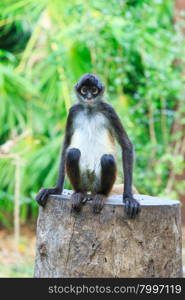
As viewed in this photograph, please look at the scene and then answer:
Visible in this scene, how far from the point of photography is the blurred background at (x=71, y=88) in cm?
870

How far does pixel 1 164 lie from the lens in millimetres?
8695

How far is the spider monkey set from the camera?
193 inches

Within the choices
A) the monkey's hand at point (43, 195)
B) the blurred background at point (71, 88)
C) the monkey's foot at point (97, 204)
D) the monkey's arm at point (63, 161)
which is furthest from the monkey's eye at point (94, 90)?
the blurred background at point (71, 88)

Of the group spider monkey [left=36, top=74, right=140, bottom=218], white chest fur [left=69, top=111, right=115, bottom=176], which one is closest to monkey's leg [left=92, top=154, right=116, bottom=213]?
spider monkey [left=36, top=74, right=140, bottom=218]

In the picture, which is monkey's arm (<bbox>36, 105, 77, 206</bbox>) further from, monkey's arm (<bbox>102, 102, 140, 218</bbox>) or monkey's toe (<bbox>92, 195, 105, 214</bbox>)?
monkey's toe (<bbox>92, 195, 105, 214</bbox>)

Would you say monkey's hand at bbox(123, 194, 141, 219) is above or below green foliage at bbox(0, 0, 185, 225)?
below

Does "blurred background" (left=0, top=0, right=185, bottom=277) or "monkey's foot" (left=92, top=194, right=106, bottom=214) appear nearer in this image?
"monkey's foot" (left=92, top=194, right=106, bottom=214)

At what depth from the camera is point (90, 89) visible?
512cm

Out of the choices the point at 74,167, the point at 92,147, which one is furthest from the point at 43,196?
the point at 92,147

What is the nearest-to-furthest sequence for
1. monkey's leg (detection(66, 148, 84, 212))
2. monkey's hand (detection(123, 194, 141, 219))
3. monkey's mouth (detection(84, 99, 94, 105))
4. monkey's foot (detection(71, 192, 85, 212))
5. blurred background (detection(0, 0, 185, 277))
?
monkey's hand (detection(123, 194, 141, 219)), monkey's foot (detection(71, 192, 85, 212)), monkey's leg (detection(66, 148, 84, 212)), monkey's mouth (detection(84, 99, 94, 105)), blurred background (detection(0, 0, 185, 277))

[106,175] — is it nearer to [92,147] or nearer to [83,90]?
[92,147]

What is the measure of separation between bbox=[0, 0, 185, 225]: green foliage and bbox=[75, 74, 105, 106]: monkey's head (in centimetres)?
334

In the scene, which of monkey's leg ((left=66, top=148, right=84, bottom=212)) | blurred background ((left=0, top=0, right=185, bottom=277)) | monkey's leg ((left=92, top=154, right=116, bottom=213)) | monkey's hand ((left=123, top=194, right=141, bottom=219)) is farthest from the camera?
blurred background ((left=0, top=0, right=185, bottom=277))

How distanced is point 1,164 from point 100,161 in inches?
157
